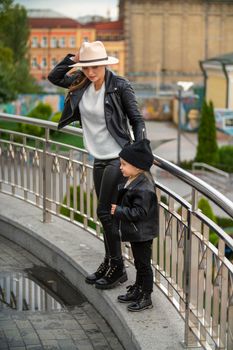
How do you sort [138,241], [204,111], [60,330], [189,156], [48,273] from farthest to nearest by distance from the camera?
[189,156], [204,111], [48,273], [60,330], [138,241]

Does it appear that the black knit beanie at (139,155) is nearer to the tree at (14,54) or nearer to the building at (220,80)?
the tree at (14,54)

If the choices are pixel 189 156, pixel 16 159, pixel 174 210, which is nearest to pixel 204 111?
pixel 189 156

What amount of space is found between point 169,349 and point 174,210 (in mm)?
833

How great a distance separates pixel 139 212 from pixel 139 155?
32cm

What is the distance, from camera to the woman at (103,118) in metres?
4.84

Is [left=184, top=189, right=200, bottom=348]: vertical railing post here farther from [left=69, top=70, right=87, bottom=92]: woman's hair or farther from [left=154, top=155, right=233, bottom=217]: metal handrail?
[left=69, top=70, right=87, bottom=92]: woman's hair

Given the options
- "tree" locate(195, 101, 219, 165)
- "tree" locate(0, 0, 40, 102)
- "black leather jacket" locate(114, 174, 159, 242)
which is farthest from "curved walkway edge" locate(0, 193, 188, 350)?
"tree" locate(0, 0, 40, 102)

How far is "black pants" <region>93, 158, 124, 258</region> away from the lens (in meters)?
4.98

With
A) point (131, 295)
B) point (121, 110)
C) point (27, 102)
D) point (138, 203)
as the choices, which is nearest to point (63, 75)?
point (121, 110)

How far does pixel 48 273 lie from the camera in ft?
20.0

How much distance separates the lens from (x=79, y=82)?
5090 millimetres

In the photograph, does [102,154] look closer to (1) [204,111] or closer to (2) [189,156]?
(1) [204,111]

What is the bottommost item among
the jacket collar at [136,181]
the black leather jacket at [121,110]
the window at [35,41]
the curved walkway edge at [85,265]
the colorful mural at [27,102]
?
the colorful mural at [27,102]

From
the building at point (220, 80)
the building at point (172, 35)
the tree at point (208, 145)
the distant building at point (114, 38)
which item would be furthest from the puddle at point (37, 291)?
the building at point (172, 35)
